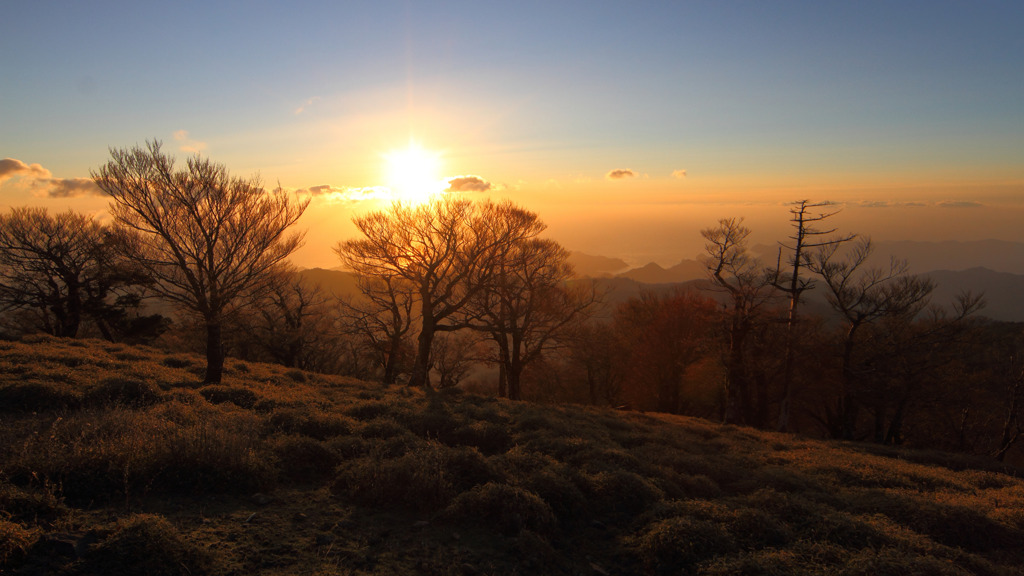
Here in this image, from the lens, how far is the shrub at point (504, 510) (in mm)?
5973

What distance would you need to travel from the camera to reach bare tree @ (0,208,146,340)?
25.8 meters

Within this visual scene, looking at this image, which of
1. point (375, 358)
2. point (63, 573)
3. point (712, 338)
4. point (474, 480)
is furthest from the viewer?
Answer: point (375, 358)

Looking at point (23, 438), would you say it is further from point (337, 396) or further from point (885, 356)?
point (885, 356)

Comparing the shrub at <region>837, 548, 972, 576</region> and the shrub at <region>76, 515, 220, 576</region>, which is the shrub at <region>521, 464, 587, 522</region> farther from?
the shrub at <region>76, 515, 220, 576</region>

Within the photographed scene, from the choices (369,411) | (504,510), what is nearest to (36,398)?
(369,411)

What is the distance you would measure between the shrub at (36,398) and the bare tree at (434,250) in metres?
12.4

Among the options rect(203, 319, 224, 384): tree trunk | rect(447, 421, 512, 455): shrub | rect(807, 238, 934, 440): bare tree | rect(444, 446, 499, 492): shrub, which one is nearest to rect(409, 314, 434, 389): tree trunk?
rect(203, 319, 224, 384): tree trunk

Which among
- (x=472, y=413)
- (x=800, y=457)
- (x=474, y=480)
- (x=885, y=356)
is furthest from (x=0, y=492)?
(x=885, y=356)

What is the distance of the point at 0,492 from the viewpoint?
187 inches

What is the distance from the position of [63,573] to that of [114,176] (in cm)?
1278

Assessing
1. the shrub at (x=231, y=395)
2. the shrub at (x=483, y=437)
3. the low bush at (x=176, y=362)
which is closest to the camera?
the shrub at (x=483, y=437)

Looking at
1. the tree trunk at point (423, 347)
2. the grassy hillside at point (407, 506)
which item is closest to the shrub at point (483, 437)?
the grassy hillside at point (407, 506)

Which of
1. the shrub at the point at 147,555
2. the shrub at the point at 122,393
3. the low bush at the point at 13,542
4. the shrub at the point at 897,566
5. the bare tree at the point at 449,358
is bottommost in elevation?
the bare tree at the point at 449,358

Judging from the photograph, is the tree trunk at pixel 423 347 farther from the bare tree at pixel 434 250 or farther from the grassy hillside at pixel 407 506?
the grassy hillside at pixel 407 506
